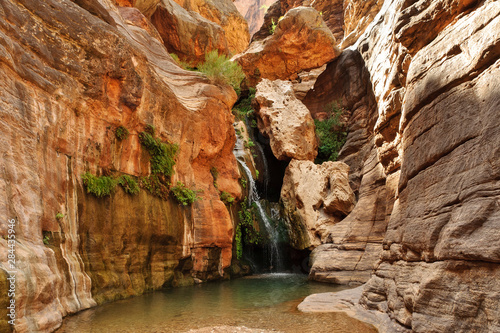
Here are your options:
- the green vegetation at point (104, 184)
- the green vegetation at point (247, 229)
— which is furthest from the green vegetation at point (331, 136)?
the green vegetation at point (104, 184)

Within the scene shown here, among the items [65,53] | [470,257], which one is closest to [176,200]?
[65,53]

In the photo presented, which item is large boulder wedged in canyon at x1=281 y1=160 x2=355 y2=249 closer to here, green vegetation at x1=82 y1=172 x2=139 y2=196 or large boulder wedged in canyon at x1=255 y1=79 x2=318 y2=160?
large boulder wedged in canyon at x1=255 y1=79 x2=318 y2=160

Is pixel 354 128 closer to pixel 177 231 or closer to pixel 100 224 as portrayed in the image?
pixel 177 231

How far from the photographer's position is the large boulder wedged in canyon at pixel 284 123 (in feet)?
58.3

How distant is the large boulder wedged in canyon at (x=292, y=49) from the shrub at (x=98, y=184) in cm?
1661

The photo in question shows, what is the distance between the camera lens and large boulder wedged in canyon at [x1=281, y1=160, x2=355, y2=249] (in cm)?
1498

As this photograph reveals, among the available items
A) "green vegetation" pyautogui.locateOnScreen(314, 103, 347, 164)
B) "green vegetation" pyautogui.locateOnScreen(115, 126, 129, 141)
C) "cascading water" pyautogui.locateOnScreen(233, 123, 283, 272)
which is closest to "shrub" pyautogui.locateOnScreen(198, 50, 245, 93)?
"cascading water" pyautogui.locateOnScreen(233, 123, 283, 272)

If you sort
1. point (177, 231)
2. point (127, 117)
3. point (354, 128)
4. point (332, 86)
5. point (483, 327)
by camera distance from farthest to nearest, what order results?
1. point (332, 86)
2. point (354, 128)
3. point (177, 231)
4. point (127, 117)
5. point (483, 327)

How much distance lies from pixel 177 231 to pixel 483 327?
915cm

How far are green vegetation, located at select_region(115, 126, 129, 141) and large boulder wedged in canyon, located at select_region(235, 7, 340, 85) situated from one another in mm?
15010

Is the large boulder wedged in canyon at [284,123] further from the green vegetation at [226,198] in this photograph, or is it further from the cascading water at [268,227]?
the green vegetation at [226,198]

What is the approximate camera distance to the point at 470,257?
3605 mm

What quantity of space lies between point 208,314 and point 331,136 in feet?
52.5

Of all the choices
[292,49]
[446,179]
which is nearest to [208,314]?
Result: [446,179]
